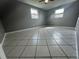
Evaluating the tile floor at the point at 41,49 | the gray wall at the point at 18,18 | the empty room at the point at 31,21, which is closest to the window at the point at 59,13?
the empty room at the point at 31,21

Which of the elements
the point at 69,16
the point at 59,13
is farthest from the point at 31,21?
the point at 69,16

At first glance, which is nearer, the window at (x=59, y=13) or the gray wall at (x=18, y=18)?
the gray wall at (x=18, y=18)

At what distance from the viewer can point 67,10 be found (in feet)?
22.4

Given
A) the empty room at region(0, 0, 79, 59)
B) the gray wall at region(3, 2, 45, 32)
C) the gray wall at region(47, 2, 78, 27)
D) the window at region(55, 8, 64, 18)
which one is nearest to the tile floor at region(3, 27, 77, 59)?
the empty room at region(0, 0, 79, 59)

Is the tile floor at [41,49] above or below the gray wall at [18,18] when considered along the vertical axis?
below

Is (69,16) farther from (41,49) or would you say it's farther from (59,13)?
(41,49)

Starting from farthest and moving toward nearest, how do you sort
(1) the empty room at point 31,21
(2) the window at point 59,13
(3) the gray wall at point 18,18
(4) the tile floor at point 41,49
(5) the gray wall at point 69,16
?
(2) the window at point 59,13, (5) the gray wall at point 69,16, (3) the gray wall at point 18,18, (1) the empty room at point 31,21, (4) the tile floor at point 41,49

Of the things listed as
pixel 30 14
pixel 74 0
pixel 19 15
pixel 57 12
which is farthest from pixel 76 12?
pixel 19 15

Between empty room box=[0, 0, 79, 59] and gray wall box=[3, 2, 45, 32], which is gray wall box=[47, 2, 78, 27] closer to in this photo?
empty room box=[0, 0, 79, 59]

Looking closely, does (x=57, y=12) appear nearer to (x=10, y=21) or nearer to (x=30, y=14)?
(x=30, y=14)

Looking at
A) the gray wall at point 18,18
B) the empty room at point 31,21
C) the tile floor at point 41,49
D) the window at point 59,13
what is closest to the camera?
the tile floor at point 41,49

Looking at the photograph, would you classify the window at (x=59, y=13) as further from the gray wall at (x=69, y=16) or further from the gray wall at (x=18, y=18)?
the gray wall at (x=18, y=18)

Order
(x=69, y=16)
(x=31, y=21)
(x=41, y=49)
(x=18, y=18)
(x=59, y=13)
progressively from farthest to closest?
(x=59, y=13), (x=31, y=21), (x=69, y=16), (x=18, y=18), (x=41, y=49)

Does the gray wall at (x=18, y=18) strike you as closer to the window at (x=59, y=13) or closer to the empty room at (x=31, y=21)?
the empty room at (x=31, y=21)
